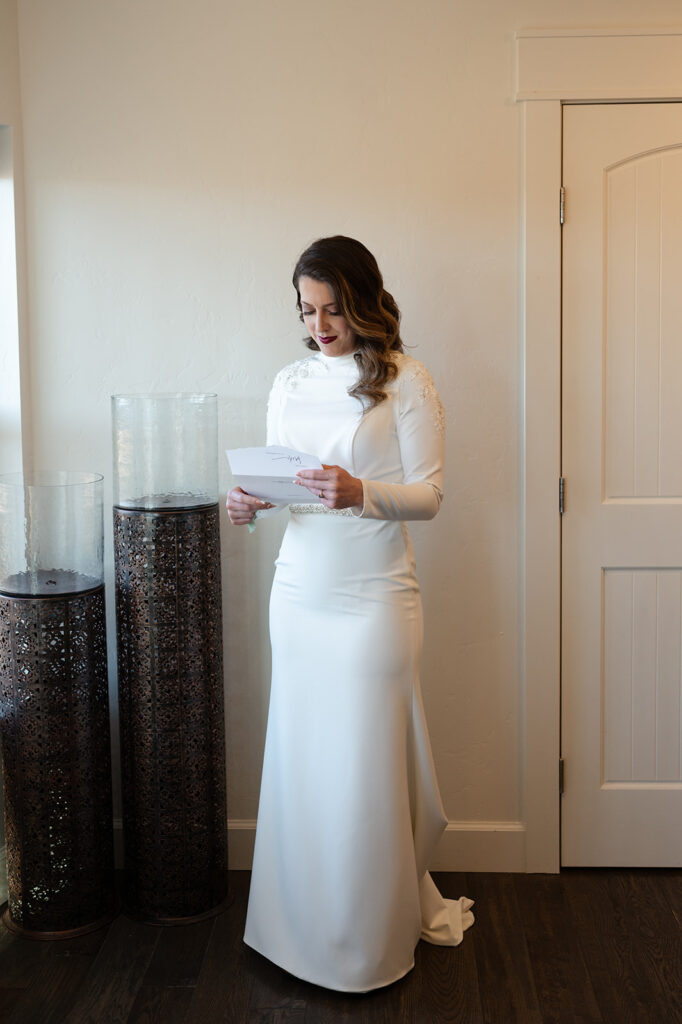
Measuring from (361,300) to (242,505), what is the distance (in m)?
0.57

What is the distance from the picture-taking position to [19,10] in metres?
2.83

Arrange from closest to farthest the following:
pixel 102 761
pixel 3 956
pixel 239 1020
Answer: pixel 239 1020 < pixel 3 956 < pixel 102 761

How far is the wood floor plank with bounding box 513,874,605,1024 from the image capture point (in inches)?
90.1

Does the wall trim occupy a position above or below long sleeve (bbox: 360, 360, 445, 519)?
above

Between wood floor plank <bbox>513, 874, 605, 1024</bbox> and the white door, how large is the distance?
0.57ft

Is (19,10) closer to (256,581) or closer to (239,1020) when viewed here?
(256,581)

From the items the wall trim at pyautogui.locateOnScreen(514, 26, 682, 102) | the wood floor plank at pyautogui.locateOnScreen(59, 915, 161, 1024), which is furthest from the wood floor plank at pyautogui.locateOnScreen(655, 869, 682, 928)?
the wall trim at pyautogui.locateOnScreen(514, 26, 682, 102)

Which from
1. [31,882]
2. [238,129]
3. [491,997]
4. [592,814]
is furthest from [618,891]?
[238,129]

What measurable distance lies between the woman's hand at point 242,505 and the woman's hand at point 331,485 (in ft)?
0.73

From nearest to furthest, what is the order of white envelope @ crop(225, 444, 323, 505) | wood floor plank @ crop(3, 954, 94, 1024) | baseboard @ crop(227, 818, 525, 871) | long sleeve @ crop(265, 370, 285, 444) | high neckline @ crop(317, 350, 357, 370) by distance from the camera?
white envelope @ crop(225, 444, 323, 505) → wood floor plank @ crop(3, 954, 94, 1024) → high neckline @ crop(317, 350, 357, 370) → long sleeve @ crop(265, 370, 285, 444) → baseboard @ crop(227, 818, 525, 871)

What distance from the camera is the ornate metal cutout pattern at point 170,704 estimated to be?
2.62 metres

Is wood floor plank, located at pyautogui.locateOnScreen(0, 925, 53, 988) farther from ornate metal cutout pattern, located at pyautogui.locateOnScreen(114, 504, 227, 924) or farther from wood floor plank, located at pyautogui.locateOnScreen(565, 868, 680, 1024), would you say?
wood floor plank, located at pyautogui.locateOnScreen(565, 868, 680, 1024)

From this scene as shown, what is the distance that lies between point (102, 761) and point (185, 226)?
156 cm

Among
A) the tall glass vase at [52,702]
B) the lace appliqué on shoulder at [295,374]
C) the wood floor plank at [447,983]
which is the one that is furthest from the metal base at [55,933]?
the lace appliqué on shoulder at [295,374]
